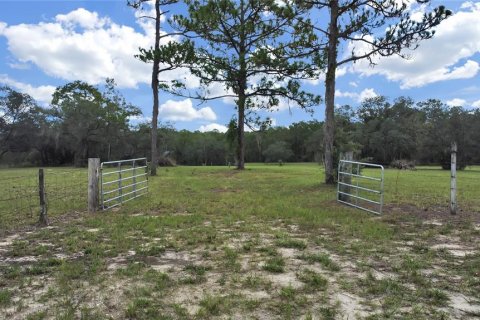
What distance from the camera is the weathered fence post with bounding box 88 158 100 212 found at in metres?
8.91

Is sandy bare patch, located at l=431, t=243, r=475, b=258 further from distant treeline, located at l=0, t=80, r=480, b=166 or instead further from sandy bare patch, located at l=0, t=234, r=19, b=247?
distant treeline, located at l=0, t=80, r=480, b=166

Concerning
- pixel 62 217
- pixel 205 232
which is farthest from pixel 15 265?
pixel 62 217

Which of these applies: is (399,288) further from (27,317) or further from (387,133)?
(387,133)

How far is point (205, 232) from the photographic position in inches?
257

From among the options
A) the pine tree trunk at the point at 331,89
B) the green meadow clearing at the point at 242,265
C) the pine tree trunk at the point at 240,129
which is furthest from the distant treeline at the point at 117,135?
the green meadow clearing at the point at 242,265

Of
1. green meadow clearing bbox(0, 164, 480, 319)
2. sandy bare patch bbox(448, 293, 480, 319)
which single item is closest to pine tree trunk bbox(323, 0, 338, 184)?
green meadow clearing bbox(0, 164, 480, 319)

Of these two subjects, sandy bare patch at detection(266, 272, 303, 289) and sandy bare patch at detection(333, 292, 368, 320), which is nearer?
sandy bare patch at detection(333, 292, 368, 320)

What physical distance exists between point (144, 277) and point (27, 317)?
122 cm

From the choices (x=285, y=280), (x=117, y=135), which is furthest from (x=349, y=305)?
(x=117, y=135)

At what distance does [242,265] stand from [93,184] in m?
5.45

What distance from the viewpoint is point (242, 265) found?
15.5ft

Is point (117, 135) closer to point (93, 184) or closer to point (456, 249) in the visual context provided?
point (93, 184)

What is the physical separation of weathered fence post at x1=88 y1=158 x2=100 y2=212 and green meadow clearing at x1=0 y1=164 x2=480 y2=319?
50 centimetres

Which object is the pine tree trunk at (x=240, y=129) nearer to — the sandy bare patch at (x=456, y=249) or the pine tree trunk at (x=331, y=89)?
the pine tree trunk at (x=331, y=89)
